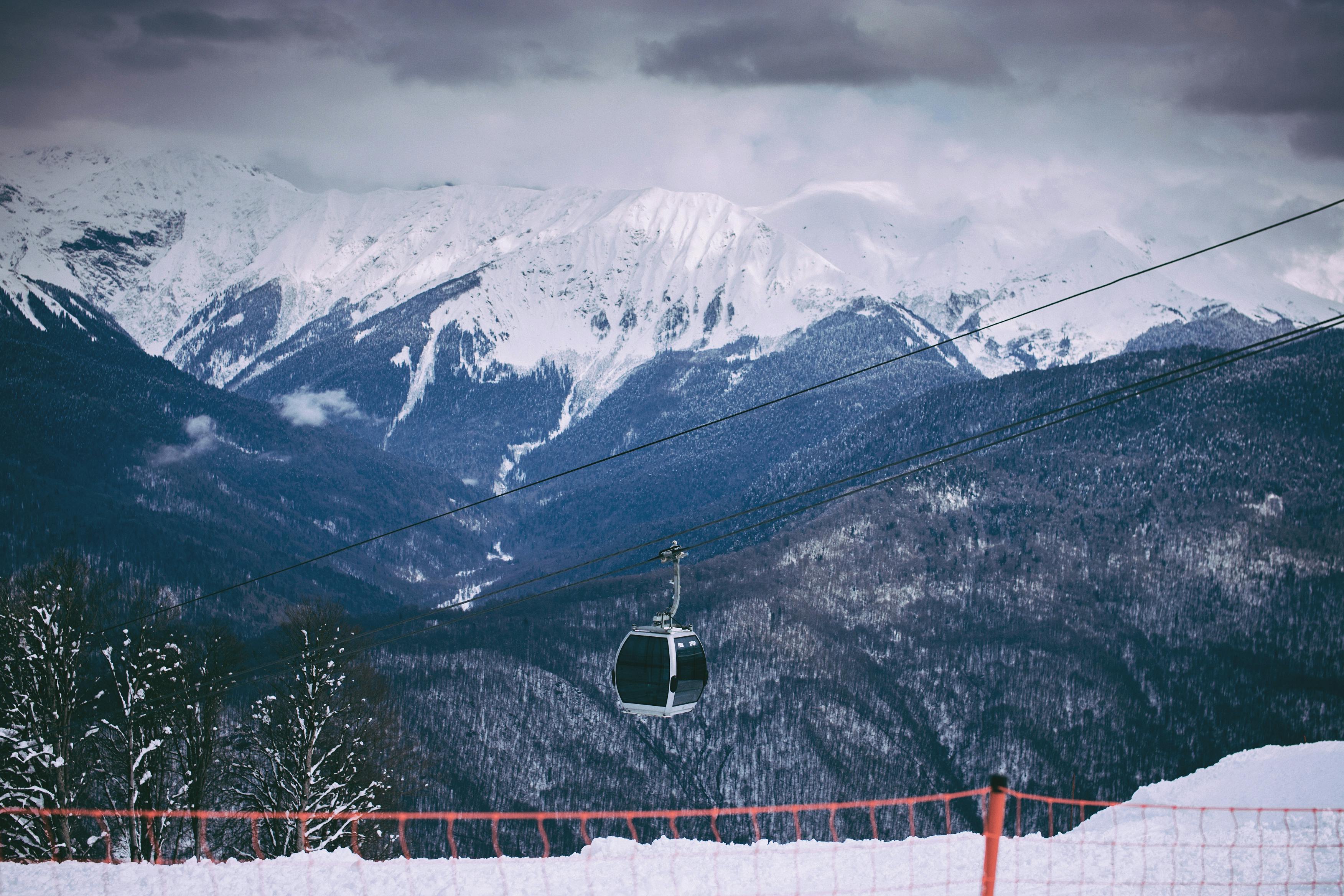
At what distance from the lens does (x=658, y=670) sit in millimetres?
28031

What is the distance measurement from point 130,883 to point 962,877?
13194mm

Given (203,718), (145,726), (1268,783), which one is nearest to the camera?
(1268,783)

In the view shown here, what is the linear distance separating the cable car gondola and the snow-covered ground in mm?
5326

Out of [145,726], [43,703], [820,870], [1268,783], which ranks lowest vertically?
[820,870]

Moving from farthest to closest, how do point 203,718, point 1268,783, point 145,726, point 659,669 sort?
1. point 203,718
2. point 145,726
3. point 1268,783
4. point 659,669

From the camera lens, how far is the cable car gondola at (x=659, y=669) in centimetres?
2800

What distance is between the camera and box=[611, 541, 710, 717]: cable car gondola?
28000 mm

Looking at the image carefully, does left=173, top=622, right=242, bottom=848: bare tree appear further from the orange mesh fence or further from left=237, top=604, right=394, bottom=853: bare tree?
the orange mesh fence

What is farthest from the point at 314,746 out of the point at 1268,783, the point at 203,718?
the point at 1268,783

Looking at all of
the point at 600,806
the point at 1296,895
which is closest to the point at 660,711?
the point at 1296,895

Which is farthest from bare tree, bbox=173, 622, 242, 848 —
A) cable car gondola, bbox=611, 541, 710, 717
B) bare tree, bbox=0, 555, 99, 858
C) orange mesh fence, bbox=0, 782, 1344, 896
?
cable car gondola, bbox=611, 541, 710, 717

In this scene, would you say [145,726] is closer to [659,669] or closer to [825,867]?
[659,669]

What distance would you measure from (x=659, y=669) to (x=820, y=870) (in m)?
7.87

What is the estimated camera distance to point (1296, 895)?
19.8m
